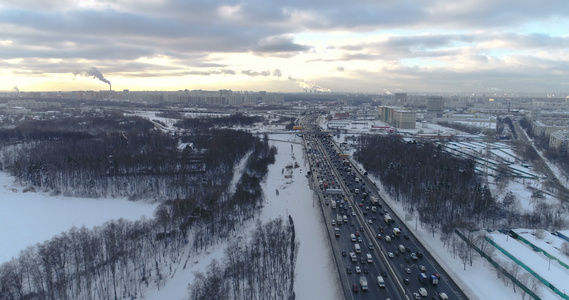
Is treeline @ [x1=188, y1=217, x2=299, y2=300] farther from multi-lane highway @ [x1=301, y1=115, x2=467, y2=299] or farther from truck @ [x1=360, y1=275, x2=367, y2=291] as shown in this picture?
truck @ [x1=360, y1=275, x2=367, y2=291]

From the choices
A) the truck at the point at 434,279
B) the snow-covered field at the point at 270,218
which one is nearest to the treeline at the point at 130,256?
the snow-covered field at the point at 270,218

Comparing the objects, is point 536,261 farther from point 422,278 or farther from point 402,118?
point 402,118

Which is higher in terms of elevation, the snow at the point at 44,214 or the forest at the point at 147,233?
the forest at the point at 147,233

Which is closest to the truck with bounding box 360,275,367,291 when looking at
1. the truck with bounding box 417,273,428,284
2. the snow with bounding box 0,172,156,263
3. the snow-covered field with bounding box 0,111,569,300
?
the snow-covered field with bounding box 0,111,569,300

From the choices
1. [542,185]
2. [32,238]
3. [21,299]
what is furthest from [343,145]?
[21,299]

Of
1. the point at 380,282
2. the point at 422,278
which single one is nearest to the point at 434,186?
the point at 422,278

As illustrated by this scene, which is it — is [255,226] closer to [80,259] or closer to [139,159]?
[80,259]

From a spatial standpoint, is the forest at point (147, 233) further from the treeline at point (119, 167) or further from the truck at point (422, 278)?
the truck at point (422, 278)
